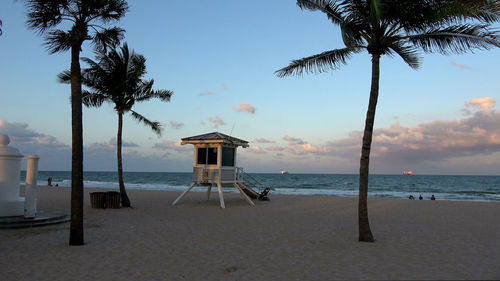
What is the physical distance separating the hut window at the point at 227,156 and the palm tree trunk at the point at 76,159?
34.8 feet

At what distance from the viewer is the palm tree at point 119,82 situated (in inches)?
696

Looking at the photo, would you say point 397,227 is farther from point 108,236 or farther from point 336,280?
point 108,236

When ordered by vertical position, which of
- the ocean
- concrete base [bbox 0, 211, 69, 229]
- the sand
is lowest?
the ocean

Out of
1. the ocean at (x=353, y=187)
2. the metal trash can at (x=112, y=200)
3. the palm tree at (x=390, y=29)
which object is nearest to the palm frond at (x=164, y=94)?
the metal trash can at (x=112, y=200)

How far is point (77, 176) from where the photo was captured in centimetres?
897

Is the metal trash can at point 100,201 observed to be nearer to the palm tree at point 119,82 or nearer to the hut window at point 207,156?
the palm tree at point 119,82

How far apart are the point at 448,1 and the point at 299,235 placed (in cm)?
754

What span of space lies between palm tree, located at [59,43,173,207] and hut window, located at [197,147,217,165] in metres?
3.99

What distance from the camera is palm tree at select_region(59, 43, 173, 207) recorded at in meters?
17.7

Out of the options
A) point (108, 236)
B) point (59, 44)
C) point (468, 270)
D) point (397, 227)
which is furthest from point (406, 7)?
point (108, 236)

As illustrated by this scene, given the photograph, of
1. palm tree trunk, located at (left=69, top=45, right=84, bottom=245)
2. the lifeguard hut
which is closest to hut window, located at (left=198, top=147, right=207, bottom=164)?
the lifeguard hut

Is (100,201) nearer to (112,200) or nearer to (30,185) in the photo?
(112,200)

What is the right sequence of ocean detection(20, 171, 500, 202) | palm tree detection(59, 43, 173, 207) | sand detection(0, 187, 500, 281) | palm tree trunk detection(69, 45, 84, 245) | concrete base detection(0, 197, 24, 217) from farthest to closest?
ocean detection(20, 171, 500, 202) → palm tree detection(59, 43, 173, 207) → concrete base detection(0, 197, 24, 217) → palm tree trunk detection(69, 45, 84, 245) → sand detection(0, 187, 500, 281)

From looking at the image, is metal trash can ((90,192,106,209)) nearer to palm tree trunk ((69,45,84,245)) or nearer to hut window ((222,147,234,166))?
hut window ((222,147,234,166))
